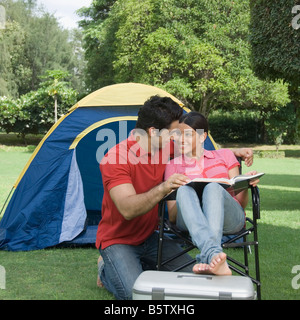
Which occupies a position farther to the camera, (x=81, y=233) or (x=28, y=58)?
(x=28, y=58)

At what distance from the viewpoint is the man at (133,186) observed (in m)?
3.07

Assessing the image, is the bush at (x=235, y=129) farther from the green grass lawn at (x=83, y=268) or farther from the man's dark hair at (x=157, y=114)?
the man's dark hair at (x=157, y=114)

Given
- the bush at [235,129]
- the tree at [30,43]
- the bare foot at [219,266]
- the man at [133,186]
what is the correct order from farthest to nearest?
1. the tree at [30,43]
2. the bush at [235,129]
3. the man at [133,186]
4. the bare foot at [219,266]

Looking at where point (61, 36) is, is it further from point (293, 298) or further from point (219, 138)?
point (293, 298)

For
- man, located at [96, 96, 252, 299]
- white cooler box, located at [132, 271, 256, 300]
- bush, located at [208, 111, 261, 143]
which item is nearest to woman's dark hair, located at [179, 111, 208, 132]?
man, located at [96, 96, 252, 299]

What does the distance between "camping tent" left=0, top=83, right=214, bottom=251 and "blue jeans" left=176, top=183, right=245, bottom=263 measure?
Result: 2287 mm

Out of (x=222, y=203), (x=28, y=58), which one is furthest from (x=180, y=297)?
(x=28, y=58)

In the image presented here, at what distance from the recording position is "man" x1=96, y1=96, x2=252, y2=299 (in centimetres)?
307

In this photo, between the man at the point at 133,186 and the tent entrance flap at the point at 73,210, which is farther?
the tent entrance flap at the point at 73,210

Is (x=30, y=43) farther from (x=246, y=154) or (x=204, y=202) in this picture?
(x=204, y=202)

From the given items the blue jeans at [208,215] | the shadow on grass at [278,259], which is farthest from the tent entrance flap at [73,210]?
the blue jeans at [208,215]

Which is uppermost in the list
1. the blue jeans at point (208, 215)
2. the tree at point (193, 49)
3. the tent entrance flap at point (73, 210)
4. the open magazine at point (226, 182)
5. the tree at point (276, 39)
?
the tree at point (193, 49)

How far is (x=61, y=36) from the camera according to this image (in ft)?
119

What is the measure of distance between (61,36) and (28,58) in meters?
2.86
